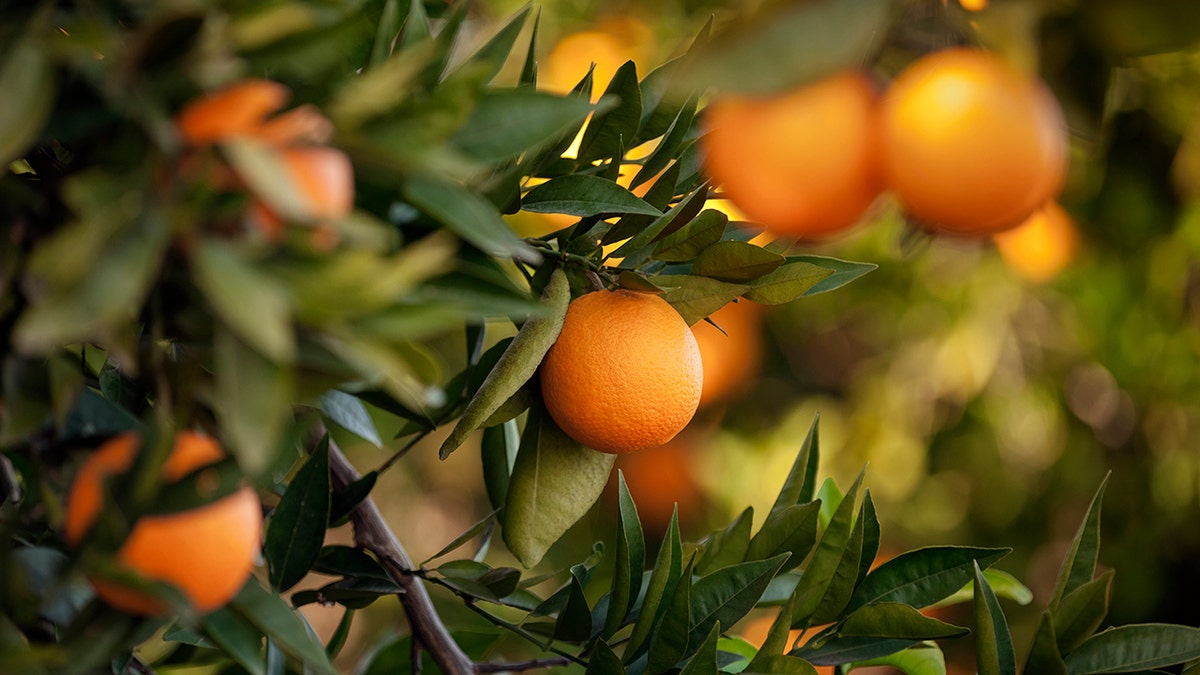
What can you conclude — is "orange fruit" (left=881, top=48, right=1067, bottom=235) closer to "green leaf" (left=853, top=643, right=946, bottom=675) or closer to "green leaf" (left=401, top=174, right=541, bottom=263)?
"green leaf" (left=401, top=174, right=541, bottom=263)

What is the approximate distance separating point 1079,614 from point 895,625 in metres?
0.11

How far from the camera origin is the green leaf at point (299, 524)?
1.81 feet

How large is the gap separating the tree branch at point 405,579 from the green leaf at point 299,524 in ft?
0.27

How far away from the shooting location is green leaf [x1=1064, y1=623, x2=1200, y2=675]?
600mm

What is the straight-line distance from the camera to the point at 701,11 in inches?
17.0

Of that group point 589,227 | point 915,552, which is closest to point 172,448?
point 589,227

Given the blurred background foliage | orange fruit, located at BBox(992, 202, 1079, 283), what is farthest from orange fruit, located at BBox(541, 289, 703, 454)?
orange fruit, located at BBox(992, 202, 1079, 283)

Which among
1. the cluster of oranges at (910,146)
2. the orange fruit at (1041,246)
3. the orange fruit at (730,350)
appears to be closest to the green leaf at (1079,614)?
the cluster of oranges at (910,146)

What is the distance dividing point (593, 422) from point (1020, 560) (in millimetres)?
1512

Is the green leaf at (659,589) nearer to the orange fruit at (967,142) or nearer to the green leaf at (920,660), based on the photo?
the green leaf at (920,660)

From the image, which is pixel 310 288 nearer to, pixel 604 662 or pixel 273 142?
pixel 273 142

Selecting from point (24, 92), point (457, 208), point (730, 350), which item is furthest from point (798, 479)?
point (730, 350)

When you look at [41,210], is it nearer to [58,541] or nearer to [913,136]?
[58,541]

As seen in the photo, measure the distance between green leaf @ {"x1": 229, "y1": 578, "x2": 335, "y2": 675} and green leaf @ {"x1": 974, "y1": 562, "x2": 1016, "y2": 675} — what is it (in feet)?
1.15
